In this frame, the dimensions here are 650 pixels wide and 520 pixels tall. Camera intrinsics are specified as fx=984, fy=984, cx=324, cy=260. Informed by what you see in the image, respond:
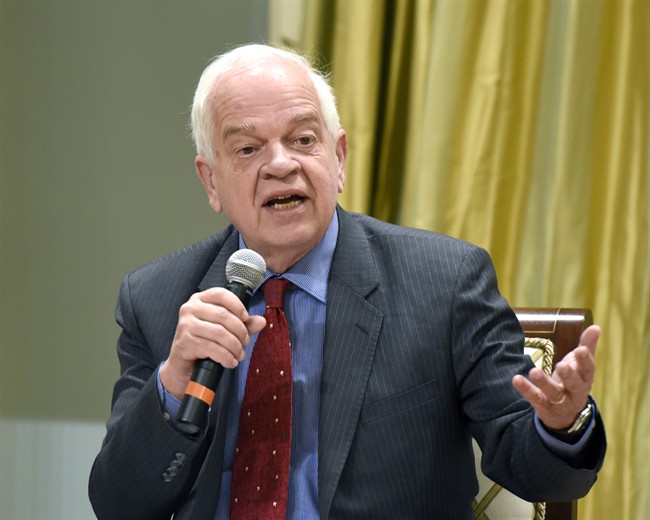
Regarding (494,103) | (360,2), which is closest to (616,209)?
(494,103)

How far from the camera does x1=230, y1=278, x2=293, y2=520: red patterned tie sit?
176 centimetres

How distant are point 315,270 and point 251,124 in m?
0.32

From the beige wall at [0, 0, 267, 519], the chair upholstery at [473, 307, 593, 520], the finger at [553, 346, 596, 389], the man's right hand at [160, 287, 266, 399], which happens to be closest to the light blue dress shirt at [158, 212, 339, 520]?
the man's right hand at [160, 287, 266, 399]

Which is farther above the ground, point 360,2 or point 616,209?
point 360,2

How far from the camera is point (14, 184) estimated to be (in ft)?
10.6

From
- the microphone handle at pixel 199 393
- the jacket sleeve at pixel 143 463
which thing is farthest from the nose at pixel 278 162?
the microphone handle at pixel 199 393

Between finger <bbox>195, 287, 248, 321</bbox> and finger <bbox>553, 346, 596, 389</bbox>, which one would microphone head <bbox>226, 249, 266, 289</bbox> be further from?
finger <bbox>553, 346, 596, 389</bbox>

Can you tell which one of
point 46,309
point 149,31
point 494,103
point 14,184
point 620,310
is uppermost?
point 149,31

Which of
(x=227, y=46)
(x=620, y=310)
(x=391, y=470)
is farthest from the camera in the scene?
(x=227, y=46)

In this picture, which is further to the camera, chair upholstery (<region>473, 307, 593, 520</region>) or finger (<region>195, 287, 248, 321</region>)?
chair upholstery (<region>473, 307, 593, 520</region>)

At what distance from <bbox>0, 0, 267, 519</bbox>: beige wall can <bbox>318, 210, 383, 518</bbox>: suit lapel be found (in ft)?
4.37

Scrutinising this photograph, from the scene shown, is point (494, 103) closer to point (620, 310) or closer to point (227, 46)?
point (620, 310)

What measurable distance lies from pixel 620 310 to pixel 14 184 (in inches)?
76.7

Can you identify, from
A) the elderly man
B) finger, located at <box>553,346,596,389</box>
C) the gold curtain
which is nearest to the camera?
finger, located at <box>553,346,596,389</box>
